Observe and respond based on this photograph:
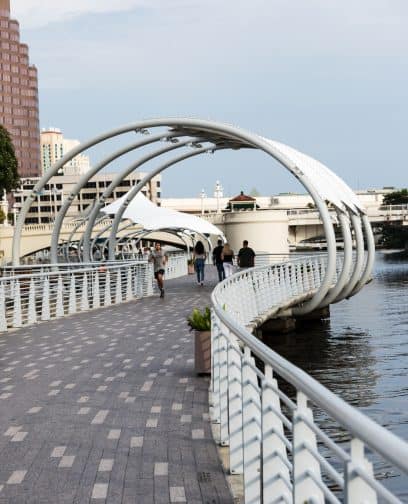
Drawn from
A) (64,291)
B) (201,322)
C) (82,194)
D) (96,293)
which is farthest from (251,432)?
(82,194)

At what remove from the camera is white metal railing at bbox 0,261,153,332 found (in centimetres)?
2350

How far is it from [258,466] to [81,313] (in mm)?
21531

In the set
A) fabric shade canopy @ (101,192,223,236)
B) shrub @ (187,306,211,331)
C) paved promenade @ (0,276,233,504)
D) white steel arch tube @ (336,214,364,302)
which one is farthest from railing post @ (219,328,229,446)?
fabric shade canopy @ (101,192,223,236)

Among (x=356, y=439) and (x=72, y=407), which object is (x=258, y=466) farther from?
(x=72, y=407)

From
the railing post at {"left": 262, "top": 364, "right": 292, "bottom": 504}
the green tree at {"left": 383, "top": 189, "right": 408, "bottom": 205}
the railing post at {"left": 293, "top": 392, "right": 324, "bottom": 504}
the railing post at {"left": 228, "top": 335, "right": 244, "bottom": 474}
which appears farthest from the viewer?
the green tree at {"left": 383, "top": 189, "right": 408, "bottom": 205}

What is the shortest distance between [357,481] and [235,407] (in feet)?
16.4

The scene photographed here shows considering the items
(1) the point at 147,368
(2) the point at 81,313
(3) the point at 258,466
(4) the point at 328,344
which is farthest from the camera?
(4) the point at 328,344

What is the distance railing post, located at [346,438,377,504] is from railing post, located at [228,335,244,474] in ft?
14.4

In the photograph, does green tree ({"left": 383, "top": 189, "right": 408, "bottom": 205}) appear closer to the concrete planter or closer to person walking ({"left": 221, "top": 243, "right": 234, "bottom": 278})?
person walking ({"left": 221, "top": 243, "right": 234, "bottom": 278})

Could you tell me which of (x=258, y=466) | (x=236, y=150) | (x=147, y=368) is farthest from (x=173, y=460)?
(x=236, y=150)

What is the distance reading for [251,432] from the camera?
22.2 ft

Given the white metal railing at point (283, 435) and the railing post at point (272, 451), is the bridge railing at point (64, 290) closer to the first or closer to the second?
the white metal railing at point (283, 435)

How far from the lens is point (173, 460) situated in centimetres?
785

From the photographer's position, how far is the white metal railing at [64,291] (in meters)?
23.5
